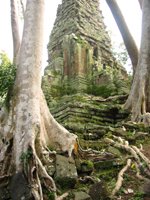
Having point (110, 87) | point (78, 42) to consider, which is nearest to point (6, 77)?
point (110, 87)

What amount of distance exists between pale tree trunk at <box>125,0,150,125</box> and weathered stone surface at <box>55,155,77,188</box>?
324cm

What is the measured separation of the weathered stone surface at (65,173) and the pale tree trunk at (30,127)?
0.17 metres

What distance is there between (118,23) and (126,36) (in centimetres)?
37

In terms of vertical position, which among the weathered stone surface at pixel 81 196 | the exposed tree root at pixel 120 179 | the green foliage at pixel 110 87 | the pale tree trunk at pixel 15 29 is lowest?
the weathered stone surface at pixel 81 196

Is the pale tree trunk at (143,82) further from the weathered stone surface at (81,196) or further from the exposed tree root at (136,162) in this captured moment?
the weathered stone surface at (81,196)

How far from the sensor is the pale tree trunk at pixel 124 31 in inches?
347

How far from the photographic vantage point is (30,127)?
4730 millimetres

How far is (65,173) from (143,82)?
4.01 metres

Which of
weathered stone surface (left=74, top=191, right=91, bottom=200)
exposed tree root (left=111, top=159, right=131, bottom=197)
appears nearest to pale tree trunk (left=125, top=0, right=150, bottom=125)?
exposed tree root (left=111, top=159, right=131, bottom=197)

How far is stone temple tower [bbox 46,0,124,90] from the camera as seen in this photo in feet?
35.4

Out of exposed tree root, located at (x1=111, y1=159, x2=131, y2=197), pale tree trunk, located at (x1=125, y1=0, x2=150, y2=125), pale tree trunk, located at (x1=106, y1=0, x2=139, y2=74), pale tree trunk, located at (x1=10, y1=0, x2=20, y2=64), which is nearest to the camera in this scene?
exposed tree root, located at (x1=111, y1=159, x2=131, y2=197)

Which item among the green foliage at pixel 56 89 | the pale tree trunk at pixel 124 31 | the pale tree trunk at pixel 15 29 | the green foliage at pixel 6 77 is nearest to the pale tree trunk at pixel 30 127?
the green foliage at pixel 6 77

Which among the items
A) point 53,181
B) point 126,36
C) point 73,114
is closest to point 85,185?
point 53,181

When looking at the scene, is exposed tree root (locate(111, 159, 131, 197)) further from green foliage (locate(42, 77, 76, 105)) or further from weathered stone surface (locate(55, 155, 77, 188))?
green foliage (locate(42, 77, 76, 105))
